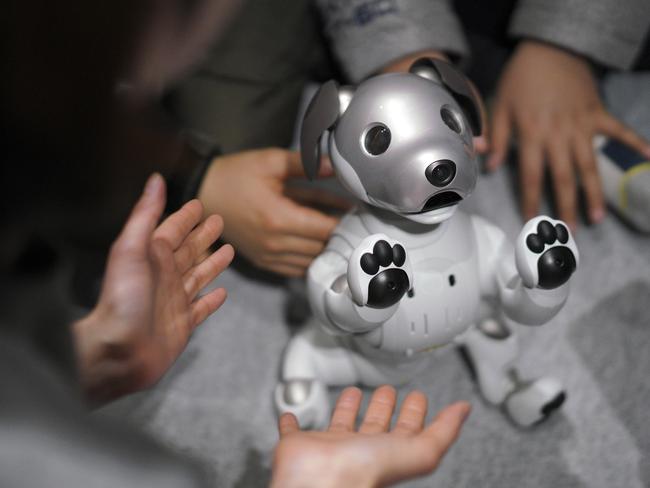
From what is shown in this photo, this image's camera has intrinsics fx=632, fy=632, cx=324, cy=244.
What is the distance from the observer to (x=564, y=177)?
0.59 m

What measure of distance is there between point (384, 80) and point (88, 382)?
0.76ft

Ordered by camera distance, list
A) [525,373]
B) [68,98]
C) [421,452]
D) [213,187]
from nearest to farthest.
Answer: [68,98]
[421,452]
[213,187]
[525,373]

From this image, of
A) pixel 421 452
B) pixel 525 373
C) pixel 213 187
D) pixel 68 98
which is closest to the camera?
pixel 68 98

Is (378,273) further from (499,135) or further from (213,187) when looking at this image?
(499,135)

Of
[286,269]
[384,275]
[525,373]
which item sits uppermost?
[384,275]

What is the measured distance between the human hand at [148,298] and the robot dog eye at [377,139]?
10 cm

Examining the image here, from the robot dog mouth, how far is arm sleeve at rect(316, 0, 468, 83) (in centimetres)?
20

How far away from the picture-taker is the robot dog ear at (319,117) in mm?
377

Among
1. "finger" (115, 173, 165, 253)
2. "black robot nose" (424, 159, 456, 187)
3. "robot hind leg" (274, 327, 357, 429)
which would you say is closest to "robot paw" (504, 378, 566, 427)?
"robot hind leg" (274, 327, 357, 429)

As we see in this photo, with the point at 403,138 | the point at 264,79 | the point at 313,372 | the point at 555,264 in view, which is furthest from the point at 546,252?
the point at 264,79

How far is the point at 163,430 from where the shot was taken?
396mm

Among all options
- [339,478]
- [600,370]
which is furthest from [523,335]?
[339,478]

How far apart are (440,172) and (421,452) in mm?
148

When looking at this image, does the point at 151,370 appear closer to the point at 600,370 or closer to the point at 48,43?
the point at 48,43
